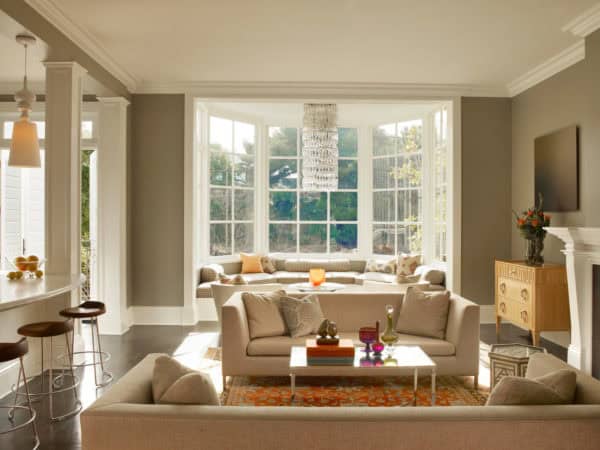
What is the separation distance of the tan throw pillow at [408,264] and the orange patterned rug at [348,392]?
10.3 feet

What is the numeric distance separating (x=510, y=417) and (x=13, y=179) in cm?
647

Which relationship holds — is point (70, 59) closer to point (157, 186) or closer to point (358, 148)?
point (157, 186)

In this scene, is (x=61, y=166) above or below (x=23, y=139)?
below

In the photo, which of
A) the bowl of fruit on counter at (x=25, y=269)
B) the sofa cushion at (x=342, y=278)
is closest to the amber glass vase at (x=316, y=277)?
the sofa cushion at (x=342, y=278)

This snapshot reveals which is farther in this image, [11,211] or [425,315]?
[11,211]

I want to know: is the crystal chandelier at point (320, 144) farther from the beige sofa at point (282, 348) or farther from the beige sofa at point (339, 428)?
the beige sofa at point (339, 428)

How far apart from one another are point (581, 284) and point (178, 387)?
382 centimetres

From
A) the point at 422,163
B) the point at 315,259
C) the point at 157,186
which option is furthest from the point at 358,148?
the point at 157,186

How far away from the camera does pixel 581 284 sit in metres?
4.56

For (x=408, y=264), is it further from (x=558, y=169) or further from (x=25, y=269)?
(x=25, y=269)

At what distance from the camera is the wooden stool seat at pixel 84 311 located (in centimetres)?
408

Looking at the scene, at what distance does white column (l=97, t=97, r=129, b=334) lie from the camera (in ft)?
20.5

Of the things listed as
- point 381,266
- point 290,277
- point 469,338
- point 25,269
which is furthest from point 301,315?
point 381,266

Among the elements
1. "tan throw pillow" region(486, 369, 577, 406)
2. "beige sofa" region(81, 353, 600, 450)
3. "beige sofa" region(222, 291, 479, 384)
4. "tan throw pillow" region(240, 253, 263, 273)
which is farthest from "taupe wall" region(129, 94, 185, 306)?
"tan throw pillow" region(486, 369, 577, 406)
